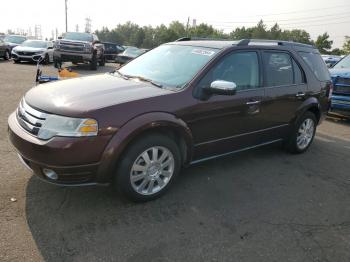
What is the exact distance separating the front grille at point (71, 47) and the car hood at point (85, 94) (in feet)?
44.5

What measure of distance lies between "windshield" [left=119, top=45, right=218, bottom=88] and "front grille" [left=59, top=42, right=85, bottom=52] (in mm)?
12956

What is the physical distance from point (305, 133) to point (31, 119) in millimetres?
4360

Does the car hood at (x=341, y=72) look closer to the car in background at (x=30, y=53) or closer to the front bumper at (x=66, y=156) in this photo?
the front bumper at (x=66, y=156)

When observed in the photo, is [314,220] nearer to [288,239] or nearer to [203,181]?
[288,239]

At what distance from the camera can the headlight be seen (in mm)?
3068

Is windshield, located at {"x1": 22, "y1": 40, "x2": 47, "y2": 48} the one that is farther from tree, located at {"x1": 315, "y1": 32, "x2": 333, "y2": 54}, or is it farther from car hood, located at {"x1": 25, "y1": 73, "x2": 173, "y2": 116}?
tree, located at {"x1": 315, "y1": 32, "x2": 333, "y2": 54}

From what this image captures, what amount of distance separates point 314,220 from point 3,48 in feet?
68.8

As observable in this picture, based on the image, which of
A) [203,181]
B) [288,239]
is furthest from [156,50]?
[288,239]

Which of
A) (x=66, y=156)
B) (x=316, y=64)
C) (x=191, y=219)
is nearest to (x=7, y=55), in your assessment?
(x=316, y=64)

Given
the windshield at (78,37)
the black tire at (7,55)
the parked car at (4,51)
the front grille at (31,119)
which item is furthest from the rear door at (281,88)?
the black tire at (7,55)

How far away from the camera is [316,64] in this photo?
585 centimetres

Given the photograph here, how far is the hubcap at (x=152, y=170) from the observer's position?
3.51 meters

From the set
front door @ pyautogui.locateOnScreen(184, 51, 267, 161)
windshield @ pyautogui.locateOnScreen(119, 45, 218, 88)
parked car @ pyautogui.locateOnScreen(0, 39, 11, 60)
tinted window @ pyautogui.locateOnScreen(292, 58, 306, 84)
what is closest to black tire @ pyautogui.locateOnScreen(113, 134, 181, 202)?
front door @ pyautogui.locateOnScreen(184, 51, 267, 161)

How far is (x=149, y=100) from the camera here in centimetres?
348
